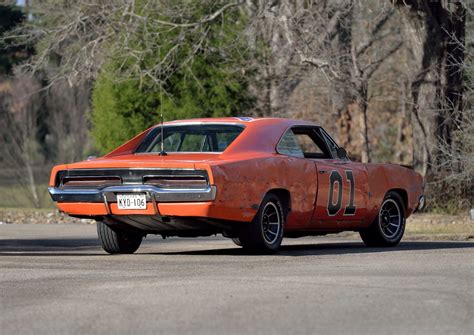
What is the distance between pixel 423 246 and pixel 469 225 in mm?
4812

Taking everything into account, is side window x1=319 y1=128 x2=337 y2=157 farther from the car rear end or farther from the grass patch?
the grass patch

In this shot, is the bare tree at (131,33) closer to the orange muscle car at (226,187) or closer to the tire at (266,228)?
the orange muscle car at (226,187)

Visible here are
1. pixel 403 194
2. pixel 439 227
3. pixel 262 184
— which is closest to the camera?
pixel 262 184

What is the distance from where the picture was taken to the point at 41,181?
4547 cm

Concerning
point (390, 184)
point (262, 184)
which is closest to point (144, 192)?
point (262, 184)

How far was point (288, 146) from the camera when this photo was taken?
1377 cm

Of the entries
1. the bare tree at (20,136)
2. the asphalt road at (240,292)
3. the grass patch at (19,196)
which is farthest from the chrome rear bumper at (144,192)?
the bare tree at (20,136)

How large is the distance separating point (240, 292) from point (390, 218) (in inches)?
245

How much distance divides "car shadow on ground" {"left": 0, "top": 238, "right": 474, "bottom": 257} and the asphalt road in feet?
0.20

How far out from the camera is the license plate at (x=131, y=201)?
12508 millimetres

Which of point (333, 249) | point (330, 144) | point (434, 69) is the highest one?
point (434, 69)

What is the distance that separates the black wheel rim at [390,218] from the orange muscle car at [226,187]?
0.10 m

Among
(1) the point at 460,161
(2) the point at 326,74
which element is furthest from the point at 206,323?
(2) the point at 326,74

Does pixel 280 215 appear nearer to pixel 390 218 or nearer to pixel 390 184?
pixel 390 184
